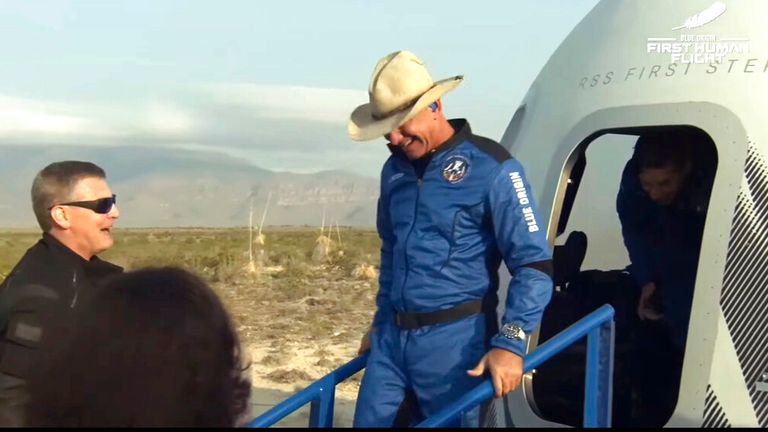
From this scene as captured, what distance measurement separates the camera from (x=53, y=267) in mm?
3760

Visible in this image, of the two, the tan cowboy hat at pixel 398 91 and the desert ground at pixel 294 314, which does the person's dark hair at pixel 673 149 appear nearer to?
the tan cowboy hat at pixel 398 91

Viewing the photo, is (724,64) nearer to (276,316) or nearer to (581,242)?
(581,242)

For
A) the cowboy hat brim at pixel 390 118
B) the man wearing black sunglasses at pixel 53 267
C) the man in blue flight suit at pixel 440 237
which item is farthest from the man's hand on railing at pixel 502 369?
the man wearing black sunglasses at pixel 53 267

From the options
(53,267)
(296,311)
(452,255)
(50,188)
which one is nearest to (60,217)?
(50,188)

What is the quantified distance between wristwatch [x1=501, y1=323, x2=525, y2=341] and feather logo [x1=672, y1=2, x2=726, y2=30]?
1.74 m

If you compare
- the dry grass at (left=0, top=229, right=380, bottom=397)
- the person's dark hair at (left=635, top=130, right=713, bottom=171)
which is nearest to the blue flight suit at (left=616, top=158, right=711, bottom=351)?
the person's dark hair at (left=635, top=130, right=713, bottom=171)

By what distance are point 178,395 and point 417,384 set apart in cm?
216

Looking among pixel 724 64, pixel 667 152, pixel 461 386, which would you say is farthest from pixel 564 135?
pixel 461 386

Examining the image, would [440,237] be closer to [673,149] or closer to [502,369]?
[502,369]

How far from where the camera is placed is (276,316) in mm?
18172

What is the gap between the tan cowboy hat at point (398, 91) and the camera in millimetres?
3713

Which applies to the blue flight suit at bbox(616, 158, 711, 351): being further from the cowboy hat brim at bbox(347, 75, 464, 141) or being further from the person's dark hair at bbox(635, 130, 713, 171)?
the cowboy hat brim at bbox(347, 75, 464, 141)

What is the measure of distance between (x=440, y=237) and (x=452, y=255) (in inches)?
3.3

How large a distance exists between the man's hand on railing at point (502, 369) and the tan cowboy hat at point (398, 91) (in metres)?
0.94
